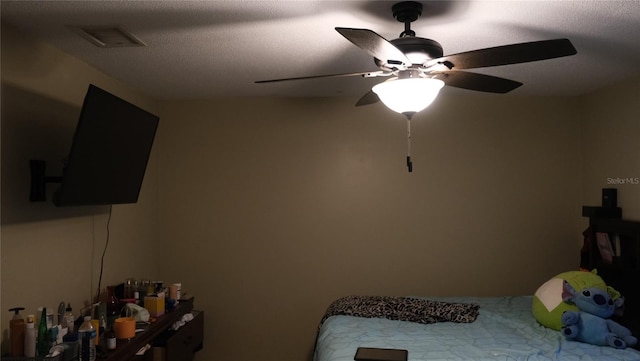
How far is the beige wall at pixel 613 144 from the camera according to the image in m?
3.30

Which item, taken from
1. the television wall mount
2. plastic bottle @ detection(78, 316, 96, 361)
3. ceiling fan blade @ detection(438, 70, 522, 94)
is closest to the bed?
plastic bottle @ detection(78, 316, 96, 361)

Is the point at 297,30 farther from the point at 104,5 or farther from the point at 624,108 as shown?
the point at 624,108

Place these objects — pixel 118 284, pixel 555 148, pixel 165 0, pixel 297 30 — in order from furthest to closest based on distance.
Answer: pixel 555 148 → pixel 118 284 → pixel 297 30 → pixel 165 0

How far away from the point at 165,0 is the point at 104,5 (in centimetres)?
28

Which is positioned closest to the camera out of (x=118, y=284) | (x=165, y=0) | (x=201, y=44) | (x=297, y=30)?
(x=165, y=0)

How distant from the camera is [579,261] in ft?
12.8

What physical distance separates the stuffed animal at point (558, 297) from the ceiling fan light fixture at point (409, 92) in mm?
1647

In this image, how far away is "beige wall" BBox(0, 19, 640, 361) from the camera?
12.8 ft

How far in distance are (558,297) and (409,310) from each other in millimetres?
909

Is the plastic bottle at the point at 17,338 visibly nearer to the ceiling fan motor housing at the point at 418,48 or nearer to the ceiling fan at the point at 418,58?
the ceiling fan at the point at 418,58

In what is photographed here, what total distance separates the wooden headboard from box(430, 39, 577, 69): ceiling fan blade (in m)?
1.87

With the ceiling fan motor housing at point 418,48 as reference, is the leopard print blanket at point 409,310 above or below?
below

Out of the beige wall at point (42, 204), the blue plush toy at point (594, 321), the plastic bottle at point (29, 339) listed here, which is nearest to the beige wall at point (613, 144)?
the blue plush toy at point (594, 321)

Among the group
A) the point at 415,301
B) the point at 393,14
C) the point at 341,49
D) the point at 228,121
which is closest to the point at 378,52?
the point at 393,14
